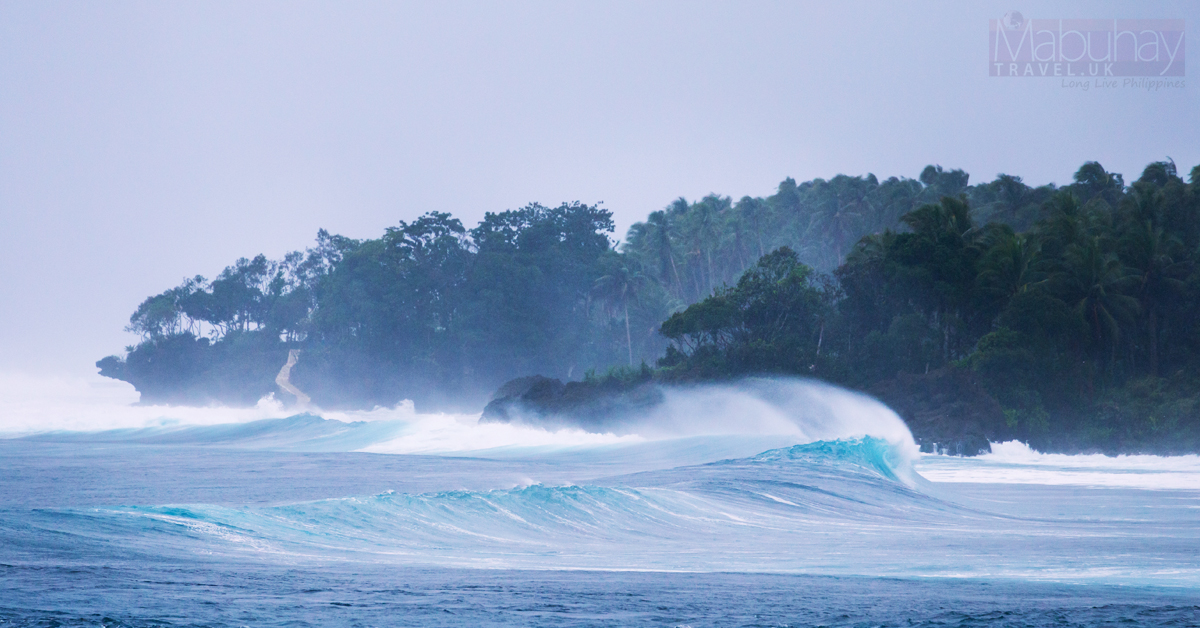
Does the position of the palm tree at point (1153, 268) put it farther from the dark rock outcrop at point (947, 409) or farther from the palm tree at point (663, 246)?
the palm tree at point (663, 246)

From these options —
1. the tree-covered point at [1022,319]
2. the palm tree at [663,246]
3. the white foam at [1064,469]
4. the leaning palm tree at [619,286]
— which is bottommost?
the white foam at [1064,469]

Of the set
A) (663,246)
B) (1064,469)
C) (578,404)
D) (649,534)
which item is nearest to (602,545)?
(649,534)

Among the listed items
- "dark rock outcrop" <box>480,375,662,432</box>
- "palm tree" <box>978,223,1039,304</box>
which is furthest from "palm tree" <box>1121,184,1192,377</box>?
"dark rock outcrop" <box>480,375,662,432</box>

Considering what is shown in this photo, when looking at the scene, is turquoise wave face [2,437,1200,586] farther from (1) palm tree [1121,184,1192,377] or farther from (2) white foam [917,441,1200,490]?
(1) palm tree [1121,184,1192,377]

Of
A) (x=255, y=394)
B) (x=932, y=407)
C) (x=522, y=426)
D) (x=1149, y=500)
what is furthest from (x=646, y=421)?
(x=255, y=394)

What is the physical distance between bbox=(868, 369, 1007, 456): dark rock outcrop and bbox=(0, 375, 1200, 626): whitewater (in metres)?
8.87

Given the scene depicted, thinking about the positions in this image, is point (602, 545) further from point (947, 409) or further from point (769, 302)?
point (769, 302)

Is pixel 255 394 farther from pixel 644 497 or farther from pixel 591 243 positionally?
pixel 644 497

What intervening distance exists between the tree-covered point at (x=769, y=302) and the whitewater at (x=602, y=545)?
14.4m

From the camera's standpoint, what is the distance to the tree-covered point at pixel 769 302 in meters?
32.9

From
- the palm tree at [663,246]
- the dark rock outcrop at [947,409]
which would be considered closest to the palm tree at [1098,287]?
the dark rock outcrop at [947,409]

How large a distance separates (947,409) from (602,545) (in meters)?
24.8

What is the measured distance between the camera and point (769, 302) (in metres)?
42.4

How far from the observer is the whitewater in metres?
5.28
